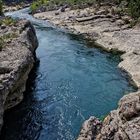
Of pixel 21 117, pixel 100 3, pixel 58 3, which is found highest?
pixel 21 117

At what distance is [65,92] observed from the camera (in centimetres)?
4766

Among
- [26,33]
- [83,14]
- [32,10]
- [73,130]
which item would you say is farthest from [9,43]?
[32,10]

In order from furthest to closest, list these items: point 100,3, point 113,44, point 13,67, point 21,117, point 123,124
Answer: point 100,3 → point 113,44 → point 13,67 → point 21,117 → point 123,124

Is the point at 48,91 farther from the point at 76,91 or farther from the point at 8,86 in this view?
the point at 8,86

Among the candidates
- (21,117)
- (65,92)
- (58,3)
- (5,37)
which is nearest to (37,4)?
(58,3)

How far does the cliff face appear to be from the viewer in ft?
124

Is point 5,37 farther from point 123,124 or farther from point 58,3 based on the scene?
point 58,3

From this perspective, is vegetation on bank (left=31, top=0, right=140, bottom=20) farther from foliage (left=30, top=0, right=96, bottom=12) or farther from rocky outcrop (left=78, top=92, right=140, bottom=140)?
rocky outcrop (left=78, top=92, right=140, bottom=140)

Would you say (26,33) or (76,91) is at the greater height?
(26,33)

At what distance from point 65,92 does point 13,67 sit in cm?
936

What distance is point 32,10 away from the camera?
13550 cm

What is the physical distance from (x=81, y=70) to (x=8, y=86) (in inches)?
855

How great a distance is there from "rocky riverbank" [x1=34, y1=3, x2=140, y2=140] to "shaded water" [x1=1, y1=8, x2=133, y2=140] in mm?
3397

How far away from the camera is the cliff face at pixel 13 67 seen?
3766 cm
